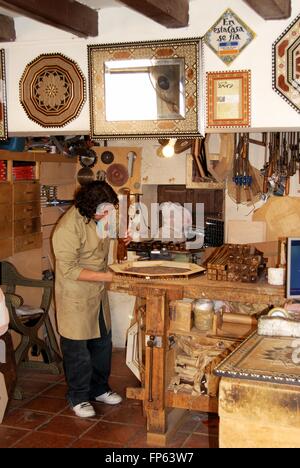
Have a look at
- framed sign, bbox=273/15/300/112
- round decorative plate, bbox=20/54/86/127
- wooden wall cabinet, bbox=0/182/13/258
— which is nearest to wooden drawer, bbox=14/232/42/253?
wooden wall cabinet, bbox=0/182/13/258

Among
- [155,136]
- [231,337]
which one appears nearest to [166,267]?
[231,337]

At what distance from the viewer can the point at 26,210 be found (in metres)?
5.77

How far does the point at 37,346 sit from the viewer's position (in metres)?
5.95

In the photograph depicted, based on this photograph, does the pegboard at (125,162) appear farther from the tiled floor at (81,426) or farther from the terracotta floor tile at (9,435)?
the terracotta floor tile at (9,435)

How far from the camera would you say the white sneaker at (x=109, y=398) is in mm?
4914

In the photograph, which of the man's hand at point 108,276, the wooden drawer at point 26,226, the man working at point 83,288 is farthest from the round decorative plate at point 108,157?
the man's hand at point 108,276

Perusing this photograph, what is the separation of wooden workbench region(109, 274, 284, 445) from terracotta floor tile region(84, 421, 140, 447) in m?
0.22

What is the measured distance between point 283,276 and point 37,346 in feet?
9.30

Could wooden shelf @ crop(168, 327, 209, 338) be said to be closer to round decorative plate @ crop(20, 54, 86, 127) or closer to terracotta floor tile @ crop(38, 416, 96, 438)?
terracotta floor tile @ crop(38, 416, 96, 438)

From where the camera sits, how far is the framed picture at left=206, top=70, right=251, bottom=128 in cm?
375

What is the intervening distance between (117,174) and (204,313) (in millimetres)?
2528

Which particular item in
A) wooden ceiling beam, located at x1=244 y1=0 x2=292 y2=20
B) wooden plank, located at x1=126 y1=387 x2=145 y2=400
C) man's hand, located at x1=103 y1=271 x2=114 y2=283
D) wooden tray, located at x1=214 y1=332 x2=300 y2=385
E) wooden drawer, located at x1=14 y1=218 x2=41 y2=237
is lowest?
wooden plank, located at x1=126 y1=387 x2=145 y2=400

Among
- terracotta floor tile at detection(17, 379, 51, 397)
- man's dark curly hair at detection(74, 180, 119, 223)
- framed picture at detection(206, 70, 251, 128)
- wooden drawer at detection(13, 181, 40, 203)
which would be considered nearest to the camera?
framed picture at detection(206, 70, 251, 128)

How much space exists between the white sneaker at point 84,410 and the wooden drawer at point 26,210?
5.98 feet
